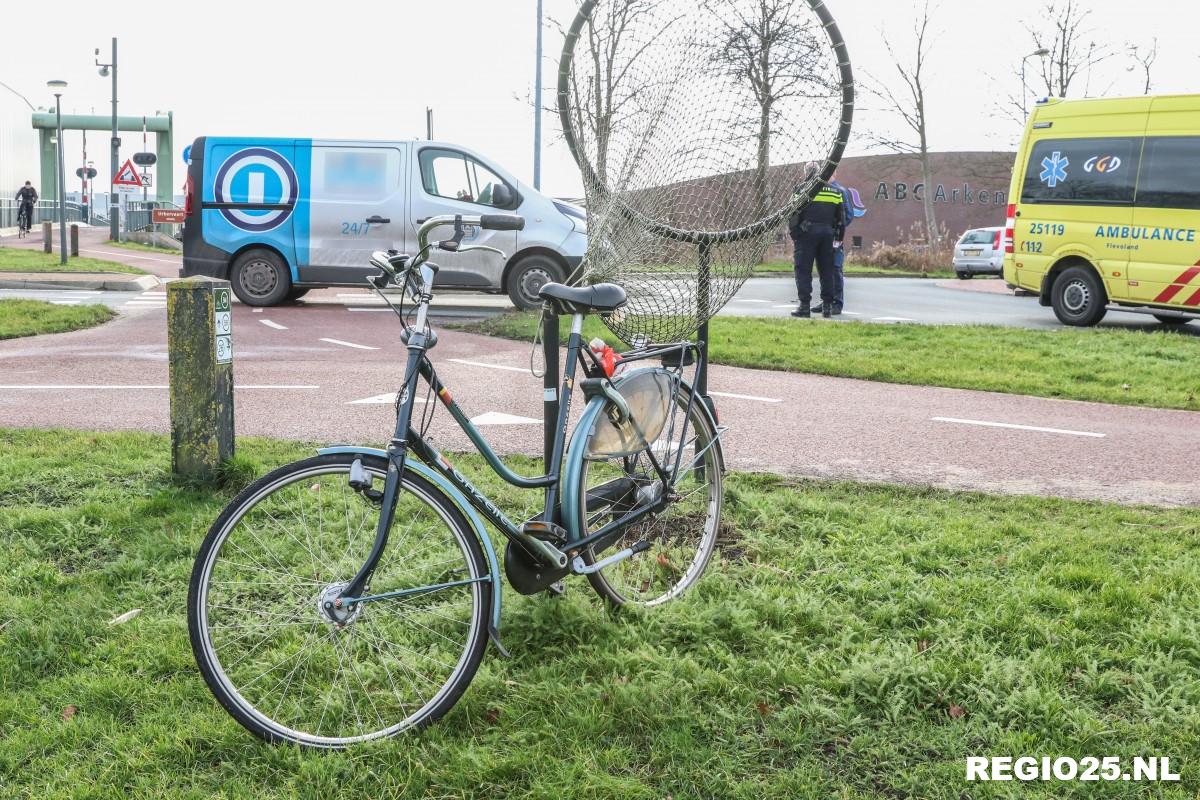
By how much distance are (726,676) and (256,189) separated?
12.4 metres

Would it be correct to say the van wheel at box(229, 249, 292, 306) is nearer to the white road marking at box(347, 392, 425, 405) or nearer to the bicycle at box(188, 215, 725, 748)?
the white road marking at box(347, 392, 425, 405)

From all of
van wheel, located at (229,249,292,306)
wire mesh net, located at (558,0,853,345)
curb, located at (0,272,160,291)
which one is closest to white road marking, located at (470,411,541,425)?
wire mesh net, located at (558,0,853,345)

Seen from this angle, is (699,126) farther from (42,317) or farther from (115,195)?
(115,195)

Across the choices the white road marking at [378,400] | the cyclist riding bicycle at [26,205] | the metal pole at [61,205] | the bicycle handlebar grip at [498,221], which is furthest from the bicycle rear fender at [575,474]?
the cyclist riding bicycle at [26,205]

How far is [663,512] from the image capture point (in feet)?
12.6

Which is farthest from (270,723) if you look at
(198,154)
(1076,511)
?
(198,154)

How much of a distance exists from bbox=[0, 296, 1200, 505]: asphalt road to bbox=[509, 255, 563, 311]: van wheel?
389 centimetres

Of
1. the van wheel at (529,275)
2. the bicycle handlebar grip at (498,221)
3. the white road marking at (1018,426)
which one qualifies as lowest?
the white road marking at (1018,426)

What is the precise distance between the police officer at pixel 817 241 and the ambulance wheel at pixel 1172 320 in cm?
438

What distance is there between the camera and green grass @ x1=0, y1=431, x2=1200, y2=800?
2705 mm

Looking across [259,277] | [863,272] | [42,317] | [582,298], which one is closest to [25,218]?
[863,272]

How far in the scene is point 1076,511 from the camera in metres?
4.95

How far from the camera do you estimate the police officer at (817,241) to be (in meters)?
13.6

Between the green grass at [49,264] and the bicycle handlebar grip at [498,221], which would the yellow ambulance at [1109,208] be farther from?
the green grass at [49,264]
